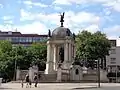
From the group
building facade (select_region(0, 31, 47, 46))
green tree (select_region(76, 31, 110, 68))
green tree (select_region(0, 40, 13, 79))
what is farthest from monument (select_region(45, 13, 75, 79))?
building facade (select_region(0, 31, 47, 46))

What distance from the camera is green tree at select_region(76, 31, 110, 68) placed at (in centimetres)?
8794

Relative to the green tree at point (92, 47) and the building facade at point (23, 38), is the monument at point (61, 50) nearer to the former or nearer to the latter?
the green tree at point (92, 47)

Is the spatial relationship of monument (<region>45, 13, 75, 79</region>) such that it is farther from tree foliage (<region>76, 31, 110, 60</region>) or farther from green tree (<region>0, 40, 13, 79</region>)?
green tree (<region>0, 40, 13, 79</region>)

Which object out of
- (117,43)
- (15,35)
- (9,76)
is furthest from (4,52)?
(15,35)

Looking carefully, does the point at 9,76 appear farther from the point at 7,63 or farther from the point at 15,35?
the point at 15,35

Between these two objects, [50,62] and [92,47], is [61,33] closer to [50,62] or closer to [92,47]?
[50,62]

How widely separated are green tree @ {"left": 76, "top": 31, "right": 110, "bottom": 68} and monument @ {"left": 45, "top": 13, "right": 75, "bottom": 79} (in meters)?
12.4

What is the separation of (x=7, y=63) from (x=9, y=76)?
10.7 feet

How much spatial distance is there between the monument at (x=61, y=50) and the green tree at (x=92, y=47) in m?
12.4

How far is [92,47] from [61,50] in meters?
13.0

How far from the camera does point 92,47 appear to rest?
8800 cm

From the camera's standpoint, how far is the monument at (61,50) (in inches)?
2881

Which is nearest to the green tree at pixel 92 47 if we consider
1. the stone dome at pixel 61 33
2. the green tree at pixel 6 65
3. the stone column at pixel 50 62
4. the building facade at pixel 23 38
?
the stone dome at pixel 61 33

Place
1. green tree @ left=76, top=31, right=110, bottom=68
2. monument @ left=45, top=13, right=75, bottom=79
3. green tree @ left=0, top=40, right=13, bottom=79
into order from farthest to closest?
1. green tree @ left=76, top=31, right=110, bottom=68
2. green tree @ left=0, top=40, right=13, bottom=79
3. monument @ left=45, top=13, right=75, bottom=79
